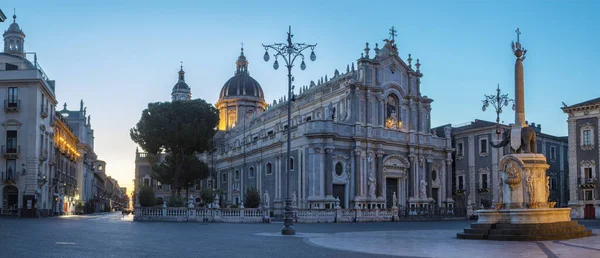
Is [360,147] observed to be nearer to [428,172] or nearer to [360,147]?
[360,147]

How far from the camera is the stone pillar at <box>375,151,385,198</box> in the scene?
192 ft

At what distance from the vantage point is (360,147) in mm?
57375

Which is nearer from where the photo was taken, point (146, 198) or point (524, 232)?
point (524, 232)

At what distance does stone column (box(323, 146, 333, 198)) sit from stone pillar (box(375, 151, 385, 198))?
542 centimetres

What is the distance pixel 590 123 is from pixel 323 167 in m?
26.1

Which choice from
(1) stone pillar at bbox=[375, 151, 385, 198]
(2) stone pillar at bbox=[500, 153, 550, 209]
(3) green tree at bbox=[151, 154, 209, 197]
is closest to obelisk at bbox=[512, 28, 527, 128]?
(2) stone pillar at bbox=[500, 153, 550, 209]

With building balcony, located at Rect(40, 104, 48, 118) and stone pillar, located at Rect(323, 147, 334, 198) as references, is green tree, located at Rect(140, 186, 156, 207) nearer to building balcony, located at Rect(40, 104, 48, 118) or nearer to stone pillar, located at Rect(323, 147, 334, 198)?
building balcony, located at Rect(40, 104, 48, 118)

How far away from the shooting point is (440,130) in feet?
249

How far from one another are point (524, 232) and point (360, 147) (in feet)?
119

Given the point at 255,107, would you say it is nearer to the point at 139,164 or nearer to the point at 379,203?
the point at 139,164

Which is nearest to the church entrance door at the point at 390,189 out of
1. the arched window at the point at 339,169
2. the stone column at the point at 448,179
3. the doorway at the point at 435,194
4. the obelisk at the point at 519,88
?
the arched window at the point at 339,169

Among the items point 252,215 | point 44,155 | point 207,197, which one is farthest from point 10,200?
point 252,215

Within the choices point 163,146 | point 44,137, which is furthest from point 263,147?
point 44,137

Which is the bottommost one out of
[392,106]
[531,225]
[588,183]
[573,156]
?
[531,225]
